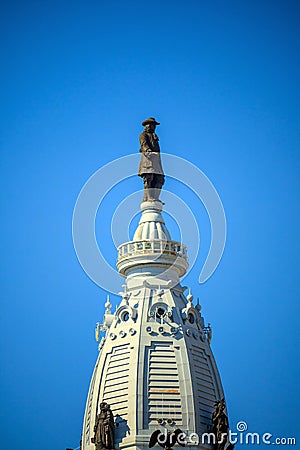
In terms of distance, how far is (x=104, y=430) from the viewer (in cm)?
12575

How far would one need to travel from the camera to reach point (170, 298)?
133 meters

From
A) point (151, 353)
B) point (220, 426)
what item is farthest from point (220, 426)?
point (151, 353)

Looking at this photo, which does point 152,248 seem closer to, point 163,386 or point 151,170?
point 151,170

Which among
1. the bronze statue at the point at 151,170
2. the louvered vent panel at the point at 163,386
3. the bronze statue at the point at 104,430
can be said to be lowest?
the bronze statue at the point at 104,430

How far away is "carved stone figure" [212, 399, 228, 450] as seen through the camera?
127m

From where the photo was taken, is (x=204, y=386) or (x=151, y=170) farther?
(x=151, y=170)

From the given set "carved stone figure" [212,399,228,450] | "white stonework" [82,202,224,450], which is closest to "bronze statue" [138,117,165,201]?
"white stonework" [82,202,224,450]

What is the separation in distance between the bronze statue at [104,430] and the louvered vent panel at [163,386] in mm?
3242

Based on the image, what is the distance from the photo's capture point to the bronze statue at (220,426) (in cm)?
12706

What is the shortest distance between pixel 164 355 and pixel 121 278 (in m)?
9.61

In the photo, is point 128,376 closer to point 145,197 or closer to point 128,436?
point 128,436

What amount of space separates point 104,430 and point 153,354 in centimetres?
788

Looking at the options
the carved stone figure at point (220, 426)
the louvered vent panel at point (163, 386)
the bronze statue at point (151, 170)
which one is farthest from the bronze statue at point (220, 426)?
the bronze statue at point (151, 170)

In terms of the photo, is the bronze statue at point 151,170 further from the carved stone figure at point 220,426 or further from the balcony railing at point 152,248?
the carved stone figure at point 220,426
